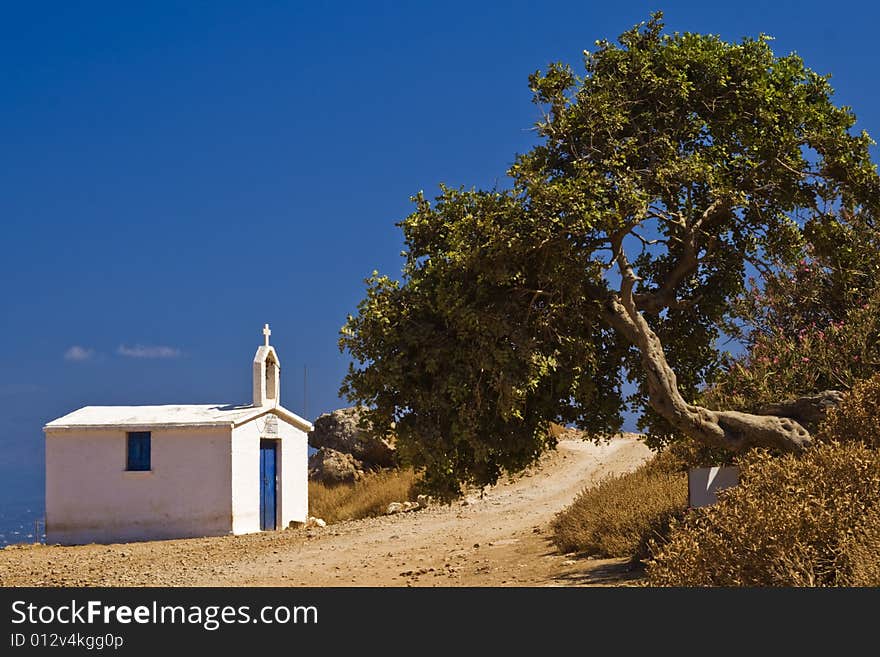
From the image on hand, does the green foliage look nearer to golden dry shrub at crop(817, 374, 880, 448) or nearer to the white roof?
golden dry shrub at crop(817, 374, 880, 448)

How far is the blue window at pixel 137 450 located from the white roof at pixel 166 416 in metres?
0.37

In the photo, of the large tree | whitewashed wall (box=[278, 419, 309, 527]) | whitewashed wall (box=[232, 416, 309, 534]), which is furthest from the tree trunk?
whitewashed wall (box=[278, 419, 309, 527])

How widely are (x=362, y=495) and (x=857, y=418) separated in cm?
2251

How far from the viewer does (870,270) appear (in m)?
17.5

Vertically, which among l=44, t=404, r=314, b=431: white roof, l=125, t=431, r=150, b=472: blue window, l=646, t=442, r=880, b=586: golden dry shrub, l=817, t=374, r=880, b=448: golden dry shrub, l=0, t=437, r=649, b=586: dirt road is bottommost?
l=0, t=437, r=649, b=586: dirt road

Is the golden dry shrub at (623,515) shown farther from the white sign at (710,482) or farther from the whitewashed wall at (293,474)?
the whitewashed wall at (293,474)

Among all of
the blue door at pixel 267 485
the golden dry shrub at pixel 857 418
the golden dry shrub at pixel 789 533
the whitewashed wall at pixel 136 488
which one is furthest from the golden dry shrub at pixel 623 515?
the blue door at pixel 267 485

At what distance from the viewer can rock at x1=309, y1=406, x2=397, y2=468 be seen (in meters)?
38.0

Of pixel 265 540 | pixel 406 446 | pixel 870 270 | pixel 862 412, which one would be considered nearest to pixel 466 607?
pixel 406 446

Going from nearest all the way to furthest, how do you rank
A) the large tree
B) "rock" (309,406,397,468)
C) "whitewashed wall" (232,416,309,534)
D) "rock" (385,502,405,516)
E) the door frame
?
the large tree
"whitewashed wall" (232,416,309,534)
"rock" (385,502,405,516)
the door frame
"rock" (309,406,397,468)

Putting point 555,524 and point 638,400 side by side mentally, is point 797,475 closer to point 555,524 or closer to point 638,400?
point 638,400

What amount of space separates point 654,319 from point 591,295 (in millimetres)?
2090

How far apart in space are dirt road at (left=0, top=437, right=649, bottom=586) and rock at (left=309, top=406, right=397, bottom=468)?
6946 millimetres

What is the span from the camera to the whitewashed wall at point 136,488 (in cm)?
2958
